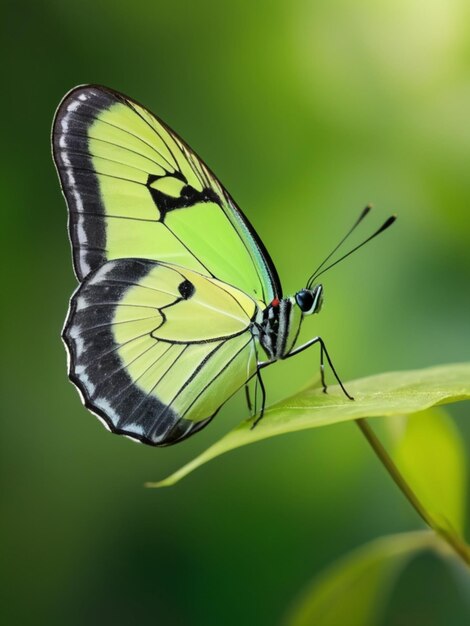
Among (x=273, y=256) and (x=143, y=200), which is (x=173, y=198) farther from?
(x=273, y=256)

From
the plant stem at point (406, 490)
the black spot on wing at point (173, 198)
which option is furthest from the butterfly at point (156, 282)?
the plant stem at point (406, 490)

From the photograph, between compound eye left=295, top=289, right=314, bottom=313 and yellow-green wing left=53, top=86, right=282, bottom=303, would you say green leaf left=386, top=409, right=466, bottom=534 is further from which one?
yellow-green wing left=53, top=86, right=282, bottom=303

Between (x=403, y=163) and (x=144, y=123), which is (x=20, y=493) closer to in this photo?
(x=144, y=123)

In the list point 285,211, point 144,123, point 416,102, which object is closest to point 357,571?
point 144,123

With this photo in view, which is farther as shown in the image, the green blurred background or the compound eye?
the green blurred background

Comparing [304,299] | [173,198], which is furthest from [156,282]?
[304,299]

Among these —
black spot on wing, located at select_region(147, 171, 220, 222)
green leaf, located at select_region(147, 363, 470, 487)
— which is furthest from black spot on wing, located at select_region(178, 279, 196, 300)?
green leaf, located at select_region(147, 363, 470, 487)
